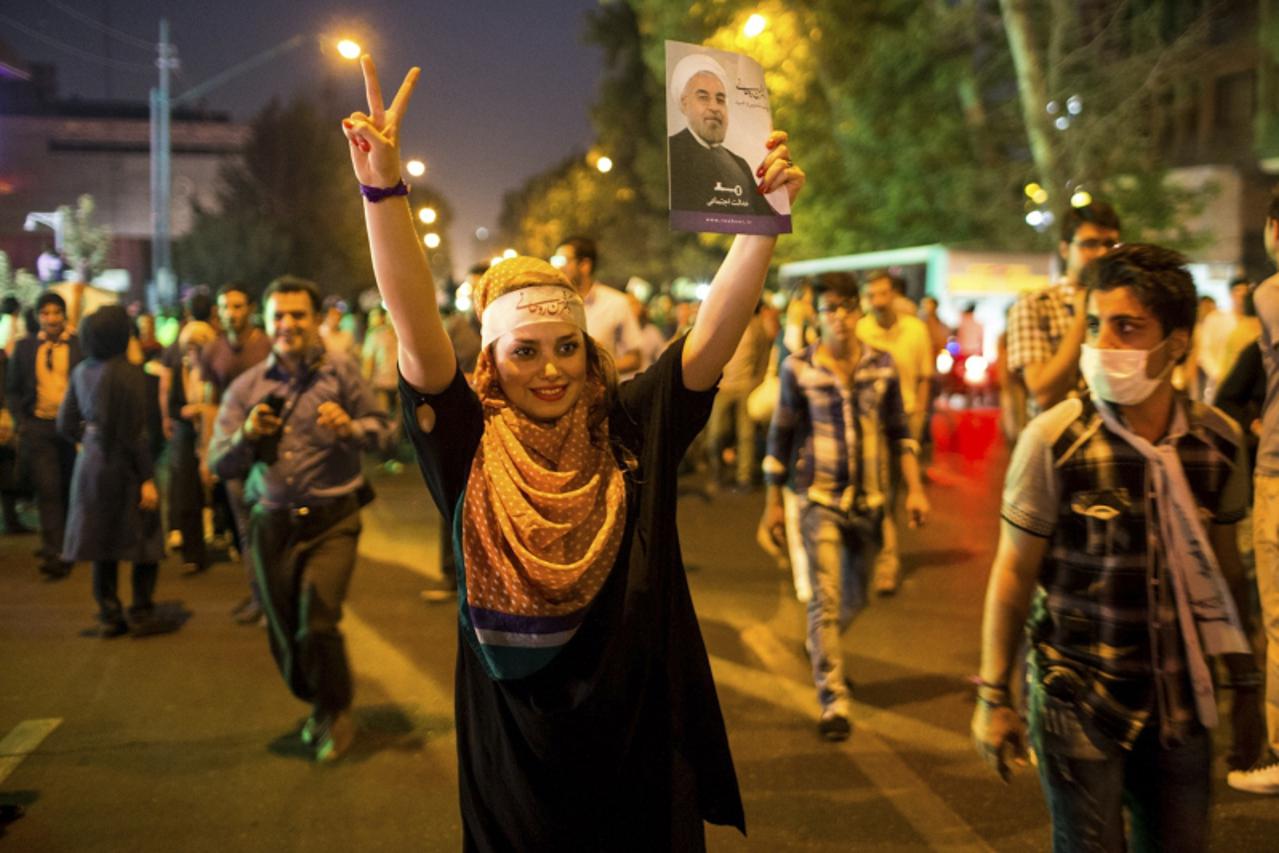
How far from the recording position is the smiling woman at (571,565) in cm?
243

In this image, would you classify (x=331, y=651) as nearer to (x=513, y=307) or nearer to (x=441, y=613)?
(x=441, y=613)

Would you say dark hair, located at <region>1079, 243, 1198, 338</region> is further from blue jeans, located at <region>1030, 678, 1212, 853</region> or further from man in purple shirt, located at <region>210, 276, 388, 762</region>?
man in purple shirt, located at <region>210, 276, 388, 762</region>

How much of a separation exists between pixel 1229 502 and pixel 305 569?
3844mm

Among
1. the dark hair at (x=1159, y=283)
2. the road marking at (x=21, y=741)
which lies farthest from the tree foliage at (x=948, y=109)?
the dark hair at (x=1159, y=283)

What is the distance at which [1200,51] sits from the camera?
82.7ft

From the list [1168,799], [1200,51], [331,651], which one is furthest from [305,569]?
[1200,51]

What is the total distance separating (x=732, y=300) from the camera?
2.52 m

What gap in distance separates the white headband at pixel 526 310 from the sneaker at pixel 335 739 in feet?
10.6

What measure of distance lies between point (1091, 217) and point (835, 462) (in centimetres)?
161

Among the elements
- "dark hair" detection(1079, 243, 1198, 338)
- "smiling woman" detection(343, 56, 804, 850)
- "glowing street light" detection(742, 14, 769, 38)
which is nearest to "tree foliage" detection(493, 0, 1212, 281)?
"glowing street light" detection(742, 14, 769, 38)

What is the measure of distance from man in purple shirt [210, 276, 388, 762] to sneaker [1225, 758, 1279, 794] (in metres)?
3.62

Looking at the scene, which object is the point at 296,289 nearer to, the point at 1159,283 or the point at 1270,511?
the point at 1159,283

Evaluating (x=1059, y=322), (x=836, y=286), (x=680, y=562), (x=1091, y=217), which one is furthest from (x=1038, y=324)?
(x=680, y=562)

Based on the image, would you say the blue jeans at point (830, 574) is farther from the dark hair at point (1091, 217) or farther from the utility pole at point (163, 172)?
the utility pole at point (163, 172)
